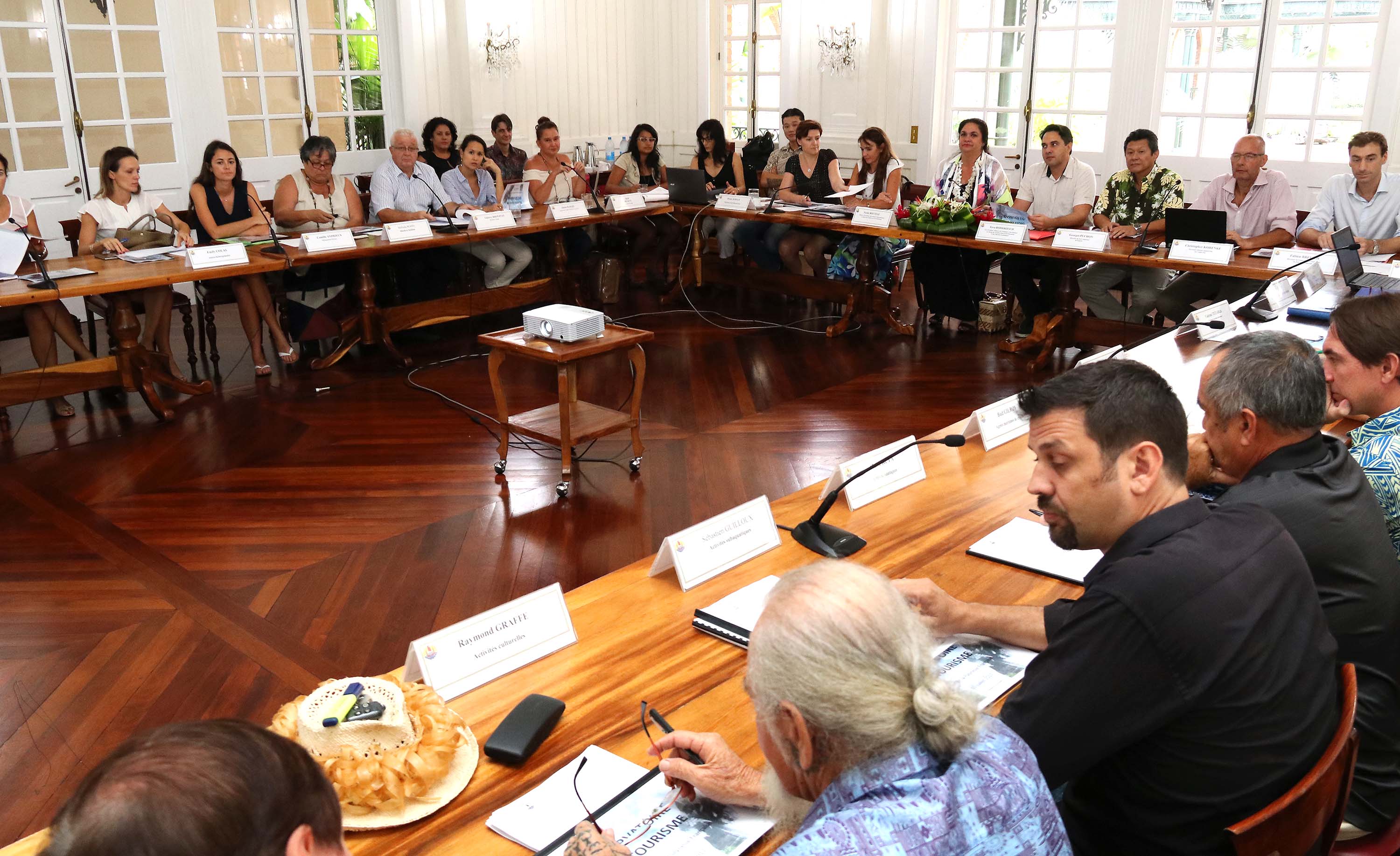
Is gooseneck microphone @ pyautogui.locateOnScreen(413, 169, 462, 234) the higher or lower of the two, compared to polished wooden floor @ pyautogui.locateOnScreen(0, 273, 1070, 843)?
higher

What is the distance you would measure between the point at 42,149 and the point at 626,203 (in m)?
3.34

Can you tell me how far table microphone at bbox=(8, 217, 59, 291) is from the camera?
447cm

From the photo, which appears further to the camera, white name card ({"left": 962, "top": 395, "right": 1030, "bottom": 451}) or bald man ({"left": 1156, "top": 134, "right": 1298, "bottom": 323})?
bald man ({"left": 1156, "top": 134, "right": 1298, "bottom": 323})

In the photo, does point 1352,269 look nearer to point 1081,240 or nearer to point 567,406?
point 1081,240

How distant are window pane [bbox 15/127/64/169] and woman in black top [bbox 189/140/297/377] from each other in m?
1.23

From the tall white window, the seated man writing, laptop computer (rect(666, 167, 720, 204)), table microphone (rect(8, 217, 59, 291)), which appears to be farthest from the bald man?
table microphone (rect(8, 217, 59, 291))

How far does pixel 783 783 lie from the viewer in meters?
1.14

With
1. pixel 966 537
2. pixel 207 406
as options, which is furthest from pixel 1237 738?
pixel 207 406

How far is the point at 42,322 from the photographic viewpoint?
4.95m

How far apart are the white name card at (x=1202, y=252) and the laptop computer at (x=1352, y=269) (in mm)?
623

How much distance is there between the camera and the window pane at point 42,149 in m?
6.11

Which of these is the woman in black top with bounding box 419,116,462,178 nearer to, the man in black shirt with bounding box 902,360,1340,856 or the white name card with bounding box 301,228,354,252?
the white name card with bounding box 301,228,354,252

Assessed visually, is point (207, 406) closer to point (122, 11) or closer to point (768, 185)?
point (122, 11)

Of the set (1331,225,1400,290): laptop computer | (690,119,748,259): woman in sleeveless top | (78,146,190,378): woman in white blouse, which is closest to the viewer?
(1331,225,1400,290): laptop computer
